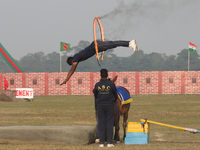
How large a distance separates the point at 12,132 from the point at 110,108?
306cm

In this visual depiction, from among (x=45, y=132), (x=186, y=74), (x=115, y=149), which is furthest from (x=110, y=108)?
(x=186, y=74)

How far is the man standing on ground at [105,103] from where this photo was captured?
1303cm

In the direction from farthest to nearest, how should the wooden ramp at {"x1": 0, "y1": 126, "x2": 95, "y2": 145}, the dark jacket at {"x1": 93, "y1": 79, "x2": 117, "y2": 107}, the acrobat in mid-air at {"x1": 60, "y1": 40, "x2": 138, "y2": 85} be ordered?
1. the wooden ramp at {"x1": 0, "y1": 126, "x2": 95, "y2": 145}
2. the dark jacket at {"x1": 93, "y1": 79, "x2": 117, "y2": 107}
3. the acrobat in mid-air at {"x1": 60, "y1": 40, "x2": 138, "y2": 85}

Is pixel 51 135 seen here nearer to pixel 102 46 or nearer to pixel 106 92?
pixel 106 92

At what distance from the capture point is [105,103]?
1303 centimetres

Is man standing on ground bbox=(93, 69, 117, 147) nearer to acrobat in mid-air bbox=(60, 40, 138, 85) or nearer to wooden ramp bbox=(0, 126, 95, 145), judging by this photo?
wooden ramp bbox=(0, 126, 95, 145)

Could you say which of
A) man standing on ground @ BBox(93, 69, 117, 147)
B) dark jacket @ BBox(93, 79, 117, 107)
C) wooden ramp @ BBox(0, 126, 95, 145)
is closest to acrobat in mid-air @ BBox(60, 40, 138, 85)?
man standing on ground @ BBox(93, 69, 117, 147)

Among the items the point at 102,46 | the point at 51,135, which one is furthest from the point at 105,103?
the point at 51,135

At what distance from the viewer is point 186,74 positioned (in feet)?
255

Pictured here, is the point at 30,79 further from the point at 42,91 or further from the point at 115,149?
the point at 115,149

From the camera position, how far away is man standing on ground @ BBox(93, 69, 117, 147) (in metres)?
13.0

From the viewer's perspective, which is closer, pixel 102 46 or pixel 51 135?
pixel 102 46

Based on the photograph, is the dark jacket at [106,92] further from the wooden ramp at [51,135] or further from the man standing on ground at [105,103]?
the wooden ramp at [51,135]

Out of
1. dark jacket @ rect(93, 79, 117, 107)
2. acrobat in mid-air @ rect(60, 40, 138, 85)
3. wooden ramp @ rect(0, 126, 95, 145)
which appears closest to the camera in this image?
acrobat in mid-air @ rect(60, 40, 138, 85)
